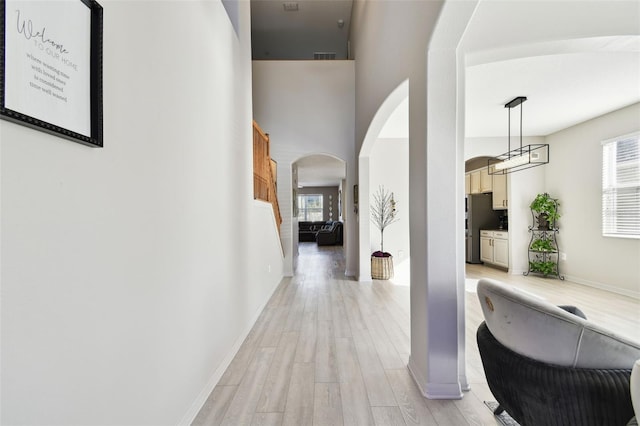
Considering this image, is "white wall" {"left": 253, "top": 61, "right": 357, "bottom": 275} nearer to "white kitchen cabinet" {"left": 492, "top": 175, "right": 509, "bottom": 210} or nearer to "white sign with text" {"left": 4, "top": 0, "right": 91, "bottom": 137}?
"white kitchen cabinet" {"left": 492, "top": 175, "right": 509, "bottom": 210}

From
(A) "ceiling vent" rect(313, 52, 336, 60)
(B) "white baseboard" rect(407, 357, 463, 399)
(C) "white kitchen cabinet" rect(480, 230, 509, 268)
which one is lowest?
(B) "white baseboard" rect(407, 357, 463, 399)

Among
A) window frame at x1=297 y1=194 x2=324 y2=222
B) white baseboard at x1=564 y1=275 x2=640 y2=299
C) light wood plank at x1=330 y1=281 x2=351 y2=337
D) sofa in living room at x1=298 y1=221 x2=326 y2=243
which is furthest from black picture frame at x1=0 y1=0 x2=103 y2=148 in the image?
window frame at x1=297 y1=194 x2=324 y2=222

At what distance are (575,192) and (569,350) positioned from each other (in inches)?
205

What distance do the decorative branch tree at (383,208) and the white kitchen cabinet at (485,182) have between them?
2331mm

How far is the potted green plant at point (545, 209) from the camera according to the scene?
5.48 meters

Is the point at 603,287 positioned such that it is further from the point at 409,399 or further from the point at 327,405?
the point at 327,405

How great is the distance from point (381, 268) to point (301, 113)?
10.5 ft

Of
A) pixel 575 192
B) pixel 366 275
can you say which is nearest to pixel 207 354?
pixel 366 275

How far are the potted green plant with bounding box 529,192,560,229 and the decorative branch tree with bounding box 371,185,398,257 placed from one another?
8.26ft

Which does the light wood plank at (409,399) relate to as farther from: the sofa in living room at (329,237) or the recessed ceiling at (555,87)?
the sofa in living room at (329,237)

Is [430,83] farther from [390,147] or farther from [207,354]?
[390,147]

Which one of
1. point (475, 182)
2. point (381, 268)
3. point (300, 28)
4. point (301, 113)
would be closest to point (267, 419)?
point (381, 268)

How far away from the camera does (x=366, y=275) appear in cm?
535

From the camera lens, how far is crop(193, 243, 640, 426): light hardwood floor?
5.94 feet
